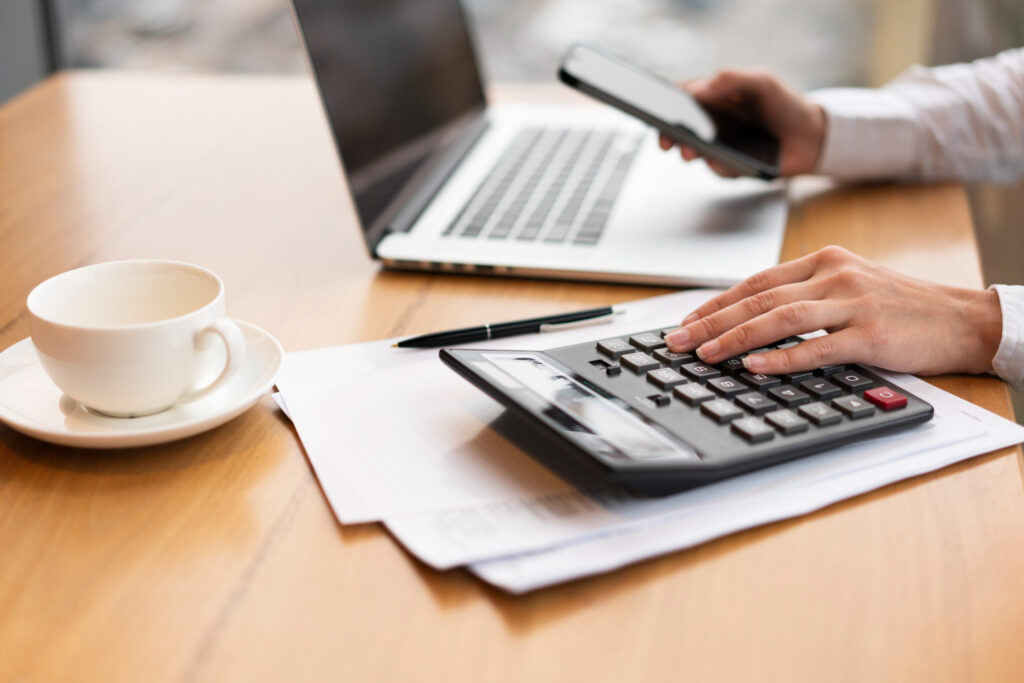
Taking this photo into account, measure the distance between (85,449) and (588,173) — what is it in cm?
61

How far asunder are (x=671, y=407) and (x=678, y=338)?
82mm

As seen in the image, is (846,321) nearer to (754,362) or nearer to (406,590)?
(754,362)

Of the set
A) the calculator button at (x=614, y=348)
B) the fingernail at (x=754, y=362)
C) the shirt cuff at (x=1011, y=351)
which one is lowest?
the shirt cuff at (x=1011, y=351)

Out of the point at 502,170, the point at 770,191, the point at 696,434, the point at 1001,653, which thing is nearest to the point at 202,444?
the point at 696,434

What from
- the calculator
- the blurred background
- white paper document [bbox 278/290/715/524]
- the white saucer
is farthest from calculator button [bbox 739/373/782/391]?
the blurred background

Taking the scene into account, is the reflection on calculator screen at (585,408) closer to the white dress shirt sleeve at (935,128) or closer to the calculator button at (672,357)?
the calculator button at (672,357)

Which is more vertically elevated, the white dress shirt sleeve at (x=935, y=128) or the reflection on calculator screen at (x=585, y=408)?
the reflection on calculator screen at (x=585, y=408)

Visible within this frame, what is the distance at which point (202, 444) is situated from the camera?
51 centimetres

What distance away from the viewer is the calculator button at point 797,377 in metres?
0.52

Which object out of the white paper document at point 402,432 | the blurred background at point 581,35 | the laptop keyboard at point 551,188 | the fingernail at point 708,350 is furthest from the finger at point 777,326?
the blurred background at point 581,35

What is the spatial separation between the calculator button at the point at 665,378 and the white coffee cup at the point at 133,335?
0.23 meters

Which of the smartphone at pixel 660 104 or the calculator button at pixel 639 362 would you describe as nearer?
the calculator button at pixel 639 362

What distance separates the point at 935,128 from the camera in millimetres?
976

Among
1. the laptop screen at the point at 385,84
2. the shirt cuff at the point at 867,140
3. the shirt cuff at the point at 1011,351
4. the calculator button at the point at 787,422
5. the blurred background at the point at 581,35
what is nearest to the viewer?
the calculator button at the point at 787,422
